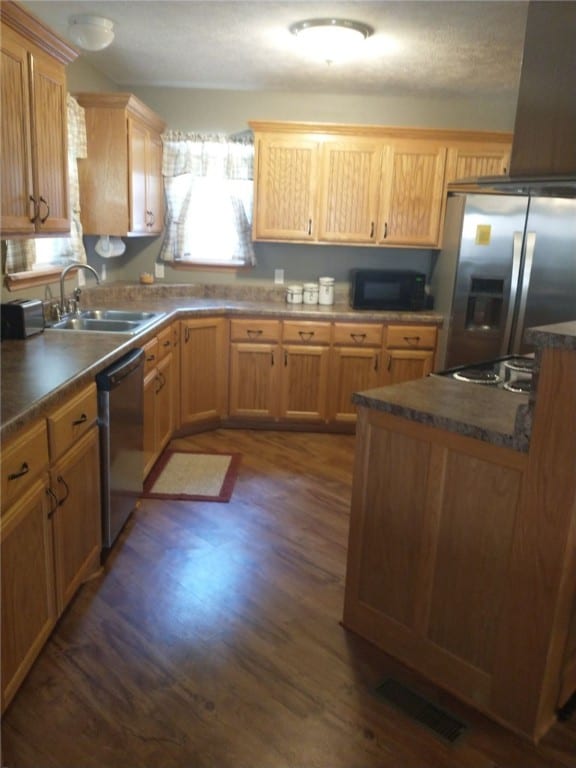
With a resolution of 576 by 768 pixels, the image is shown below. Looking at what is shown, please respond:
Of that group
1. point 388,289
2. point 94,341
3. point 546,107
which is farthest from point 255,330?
point 546,107

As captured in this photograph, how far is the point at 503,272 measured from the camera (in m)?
4.00

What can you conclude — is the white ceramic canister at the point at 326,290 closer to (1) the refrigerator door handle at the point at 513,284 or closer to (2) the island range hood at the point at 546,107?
Result: (1) the refrigerator door handle at the point at 513,284

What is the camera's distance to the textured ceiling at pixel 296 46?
2805 mm

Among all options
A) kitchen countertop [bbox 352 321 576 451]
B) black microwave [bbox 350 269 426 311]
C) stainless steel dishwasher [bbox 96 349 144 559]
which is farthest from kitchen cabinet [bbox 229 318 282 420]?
kitchen countertop [bbox 352 321 576 451]

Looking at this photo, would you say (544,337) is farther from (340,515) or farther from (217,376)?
(217,376)

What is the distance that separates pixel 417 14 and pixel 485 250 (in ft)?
5.34

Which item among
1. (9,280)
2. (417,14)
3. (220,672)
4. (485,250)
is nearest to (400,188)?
(485,250)

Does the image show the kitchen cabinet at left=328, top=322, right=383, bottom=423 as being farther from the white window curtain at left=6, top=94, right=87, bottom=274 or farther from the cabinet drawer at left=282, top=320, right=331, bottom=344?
the white window curtain at left=6, top=94, right=87, bottom=274

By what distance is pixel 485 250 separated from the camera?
3992 mm

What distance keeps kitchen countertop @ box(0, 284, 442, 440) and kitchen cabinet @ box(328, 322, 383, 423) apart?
0.09m

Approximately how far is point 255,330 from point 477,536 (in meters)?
2.71

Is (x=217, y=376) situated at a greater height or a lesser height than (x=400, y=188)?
lesser

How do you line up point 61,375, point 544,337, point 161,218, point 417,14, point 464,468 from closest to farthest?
point 544,337 → point 464,468 → point 61,375 → point 417,14 → point 161,218

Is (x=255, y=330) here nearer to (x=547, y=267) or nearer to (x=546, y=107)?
(x=547, y=267)
